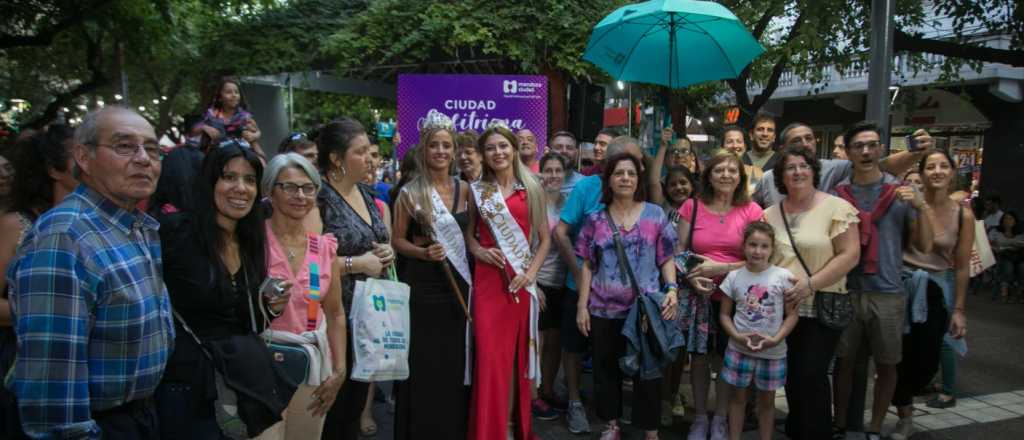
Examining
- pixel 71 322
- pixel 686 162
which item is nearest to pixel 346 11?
pixel 686 162

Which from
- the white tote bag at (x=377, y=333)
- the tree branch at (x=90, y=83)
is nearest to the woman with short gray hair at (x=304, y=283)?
the white tote bag at (x=377, y=333)

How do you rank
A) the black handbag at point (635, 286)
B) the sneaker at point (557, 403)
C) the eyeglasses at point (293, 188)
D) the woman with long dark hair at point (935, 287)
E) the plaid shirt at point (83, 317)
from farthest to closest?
1. the sneaker at point (557, 403)
2. the woman with long dark hair at point (935, 287)
3. the black handbag at point (635, 286)
4. the eyeglasses at point (293, 188)
5. the plaid shirt at point (83, 317)

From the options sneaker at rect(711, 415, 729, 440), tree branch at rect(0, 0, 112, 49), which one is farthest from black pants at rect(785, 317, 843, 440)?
tree branch at rect(0, 0, 112, 49)

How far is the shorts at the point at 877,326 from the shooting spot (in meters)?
3.87

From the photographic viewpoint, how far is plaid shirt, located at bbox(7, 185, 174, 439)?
1646mm

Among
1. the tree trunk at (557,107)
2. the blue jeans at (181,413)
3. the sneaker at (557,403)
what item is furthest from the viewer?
the tree trunk at (557,107)

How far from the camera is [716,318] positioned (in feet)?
13.3

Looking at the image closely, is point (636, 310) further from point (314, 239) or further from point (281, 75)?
point (281, 75)

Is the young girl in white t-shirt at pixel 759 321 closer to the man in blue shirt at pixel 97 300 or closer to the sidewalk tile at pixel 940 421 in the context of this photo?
the sidewalk tile at pixel 940 421

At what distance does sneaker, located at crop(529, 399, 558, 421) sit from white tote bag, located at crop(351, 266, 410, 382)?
176 centimetres

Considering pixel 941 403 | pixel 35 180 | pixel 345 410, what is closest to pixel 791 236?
pixel 941 403

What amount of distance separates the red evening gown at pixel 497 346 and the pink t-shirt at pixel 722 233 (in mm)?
1134

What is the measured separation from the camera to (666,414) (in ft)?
14.7

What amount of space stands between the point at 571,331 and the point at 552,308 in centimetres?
35
